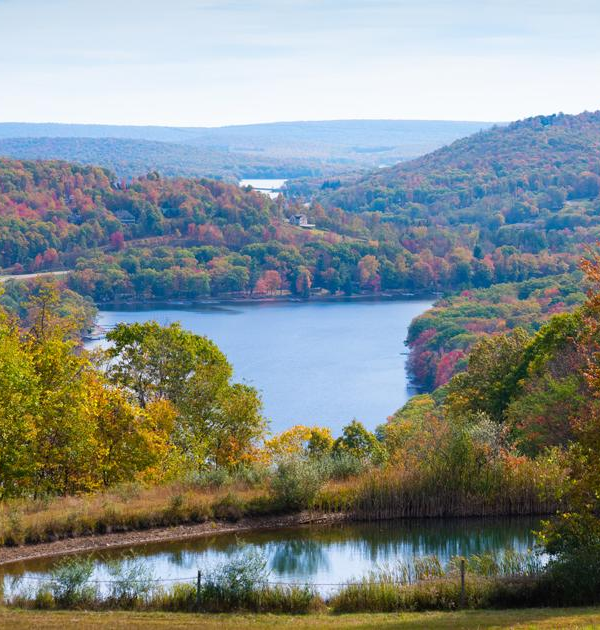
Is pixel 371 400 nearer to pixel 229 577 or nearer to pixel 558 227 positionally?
pixel 229 577

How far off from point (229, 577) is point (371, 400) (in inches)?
2957

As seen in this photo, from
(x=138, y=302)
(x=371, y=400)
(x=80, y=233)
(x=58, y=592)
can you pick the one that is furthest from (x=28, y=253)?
(x=58, y=592)

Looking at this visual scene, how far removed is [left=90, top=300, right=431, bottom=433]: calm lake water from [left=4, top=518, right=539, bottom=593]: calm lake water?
5941 cm

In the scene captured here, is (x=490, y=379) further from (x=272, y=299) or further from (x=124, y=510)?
(x=272, y=299)

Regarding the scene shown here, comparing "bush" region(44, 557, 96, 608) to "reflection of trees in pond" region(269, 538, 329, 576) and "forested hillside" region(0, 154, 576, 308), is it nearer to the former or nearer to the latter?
"reflection of trees in pond" region(269, 538, 329, 576)

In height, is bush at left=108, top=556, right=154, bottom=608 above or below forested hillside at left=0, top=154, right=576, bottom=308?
above

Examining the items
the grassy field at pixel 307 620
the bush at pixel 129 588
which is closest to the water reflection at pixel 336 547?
the bush at pixel 129 588

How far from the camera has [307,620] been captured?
14.5m

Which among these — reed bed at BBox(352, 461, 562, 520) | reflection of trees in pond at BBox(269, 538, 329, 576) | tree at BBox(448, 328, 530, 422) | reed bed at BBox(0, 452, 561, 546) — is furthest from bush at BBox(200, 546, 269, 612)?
tree at BBox(448, 328, 530, 422)

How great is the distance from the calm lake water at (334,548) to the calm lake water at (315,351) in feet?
195

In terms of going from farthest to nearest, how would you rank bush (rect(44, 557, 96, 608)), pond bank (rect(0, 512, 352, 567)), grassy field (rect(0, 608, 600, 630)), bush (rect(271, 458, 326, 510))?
1. bush (rect(271, 458, 326, 510))
2. pond bank (rect(0, 512, 352, 567))
3. bush (rect(44, 557, 96, 608))
4. grassy field (rect(0, 608, 600, 630))

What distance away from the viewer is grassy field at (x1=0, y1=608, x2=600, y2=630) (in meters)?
13.6

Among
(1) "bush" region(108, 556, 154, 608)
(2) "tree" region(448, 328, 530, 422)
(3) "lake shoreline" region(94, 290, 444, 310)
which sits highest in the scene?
(1) "bush" region(108, 556, 154, 608)

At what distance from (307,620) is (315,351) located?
99.4 metres
